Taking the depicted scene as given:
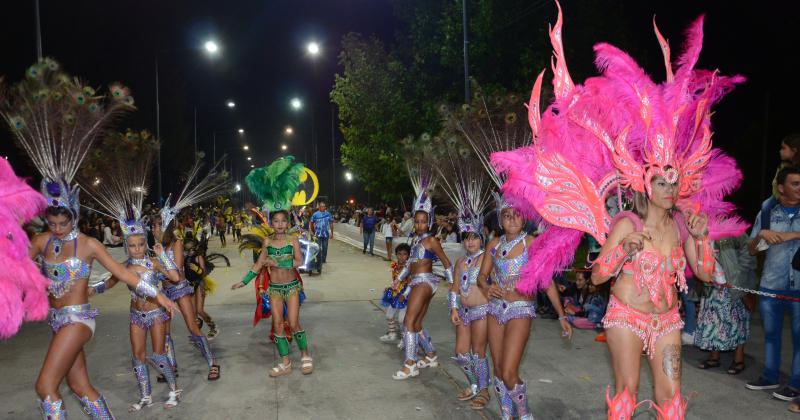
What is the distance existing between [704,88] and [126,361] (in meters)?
6.47

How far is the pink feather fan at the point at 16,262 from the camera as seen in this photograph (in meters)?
3.00

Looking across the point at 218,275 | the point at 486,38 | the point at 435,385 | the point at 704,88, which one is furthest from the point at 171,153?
the point at 704,88

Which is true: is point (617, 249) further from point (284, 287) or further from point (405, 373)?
point (284, 287)

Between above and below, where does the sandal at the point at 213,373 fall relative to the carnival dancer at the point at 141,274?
below

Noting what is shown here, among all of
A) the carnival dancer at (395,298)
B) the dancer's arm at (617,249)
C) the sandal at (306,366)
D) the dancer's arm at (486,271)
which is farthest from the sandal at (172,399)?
the dancer's arm at (617,249)

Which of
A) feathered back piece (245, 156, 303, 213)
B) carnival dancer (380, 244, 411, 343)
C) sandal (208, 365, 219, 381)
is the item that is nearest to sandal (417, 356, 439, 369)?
carnival dancer (380, 244, 411, 343)

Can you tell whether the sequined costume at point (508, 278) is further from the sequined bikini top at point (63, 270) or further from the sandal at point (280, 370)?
the sequined bikini top at point (63, 270)

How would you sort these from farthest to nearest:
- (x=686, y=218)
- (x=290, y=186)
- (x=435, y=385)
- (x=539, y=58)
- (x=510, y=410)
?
(x=539, y=58)
(x=290, y=186)
(x=435, y=385)
(x=510, y=410)
(x=686, y=218)

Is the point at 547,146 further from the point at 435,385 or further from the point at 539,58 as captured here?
the point at 539,58

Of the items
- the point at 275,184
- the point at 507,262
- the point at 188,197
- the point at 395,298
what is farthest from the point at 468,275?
the point at 188,197

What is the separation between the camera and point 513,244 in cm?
434

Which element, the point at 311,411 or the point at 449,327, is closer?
the point at 311,411

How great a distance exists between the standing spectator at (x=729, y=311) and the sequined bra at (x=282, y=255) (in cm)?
448

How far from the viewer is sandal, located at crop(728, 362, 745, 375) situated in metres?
5.73
